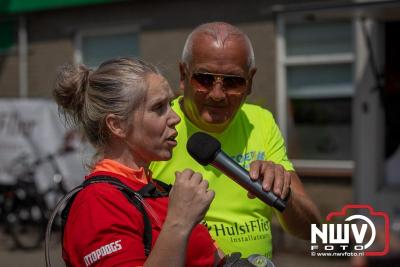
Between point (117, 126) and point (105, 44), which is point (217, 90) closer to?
point (117, 126)

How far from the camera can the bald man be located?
2.24m

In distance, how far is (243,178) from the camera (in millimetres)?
1669

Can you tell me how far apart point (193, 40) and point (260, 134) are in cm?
45

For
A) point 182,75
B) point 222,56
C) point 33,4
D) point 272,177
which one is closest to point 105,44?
point 33,4

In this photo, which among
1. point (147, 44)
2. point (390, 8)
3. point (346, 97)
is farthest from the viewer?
point (147, 44)

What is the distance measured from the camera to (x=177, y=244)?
61.0 inches

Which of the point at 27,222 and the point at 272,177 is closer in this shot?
the point at 272,177

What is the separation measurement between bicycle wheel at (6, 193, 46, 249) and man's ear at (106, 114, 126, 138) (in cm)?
600

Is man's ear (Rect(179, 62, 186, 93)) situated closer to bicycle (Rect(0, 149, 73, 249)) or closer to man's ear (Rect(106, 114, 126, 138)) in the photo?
man's ear (Rect(106, 114, 126, 138))

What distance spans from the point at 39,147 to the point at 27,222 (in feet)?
3.17

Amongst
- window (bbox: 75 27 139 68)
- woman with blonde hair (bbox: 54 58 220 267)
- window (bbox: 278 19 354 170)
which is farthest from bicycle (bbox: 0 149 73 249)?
woman with blonde hair (bbox: 54 58 220 267)

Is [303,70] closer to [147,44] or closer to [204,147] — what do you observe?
[147,44]

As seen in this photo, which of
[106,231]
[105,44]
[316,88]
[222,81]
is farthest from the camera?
[105,44]

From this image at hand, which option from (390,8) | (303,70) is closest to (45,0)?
(303,70)
